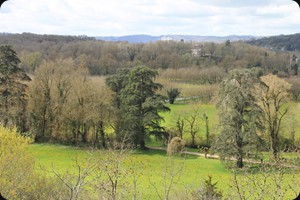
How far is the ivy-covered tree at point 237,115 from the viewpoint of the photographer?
2172cm

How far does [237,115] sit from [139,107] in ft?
28.8

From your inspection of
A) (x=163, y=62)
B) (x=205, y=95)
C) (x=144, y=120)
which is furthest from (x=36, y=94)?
(x=163, y=62)

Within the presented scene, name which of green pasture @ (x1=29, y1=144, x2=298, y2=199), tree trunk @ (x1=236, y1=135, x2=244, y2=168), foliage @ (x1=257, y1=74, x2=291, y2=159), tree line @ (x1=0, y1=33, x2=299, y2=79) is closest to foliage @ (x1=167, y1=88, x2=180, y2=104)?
green pasture @ (x1=29, y1=144, x2=298, y2=199)

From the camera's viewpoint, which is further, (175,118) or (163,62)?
(163,62)

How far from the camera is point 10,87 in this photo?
28672 mm

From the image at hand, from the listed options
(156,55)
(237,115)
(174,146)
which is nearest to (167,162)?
(237,115)

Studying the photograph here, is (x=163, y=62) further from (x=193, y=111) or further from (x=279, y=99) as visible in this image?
(x=279, y=99)

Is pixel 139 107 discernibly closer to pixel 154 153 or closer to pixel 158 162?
pixel 154 153

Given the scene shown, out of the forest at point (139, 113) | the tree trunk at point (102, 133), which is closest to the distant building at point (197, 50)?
the forest at point (139, 113)

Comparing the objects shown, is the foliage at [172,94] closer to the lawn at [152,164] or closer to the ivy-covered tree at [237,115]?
the lawn at [152,164]

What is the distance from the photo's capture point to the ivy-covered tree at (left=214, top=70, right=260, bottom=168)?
21719 millimetres

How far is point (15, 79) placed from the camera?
2919 centimetres

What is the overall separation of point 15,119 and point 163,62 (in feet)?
182

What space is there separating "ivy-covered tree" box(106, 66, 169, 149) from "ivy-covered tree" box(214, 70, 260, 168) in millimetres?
6543
